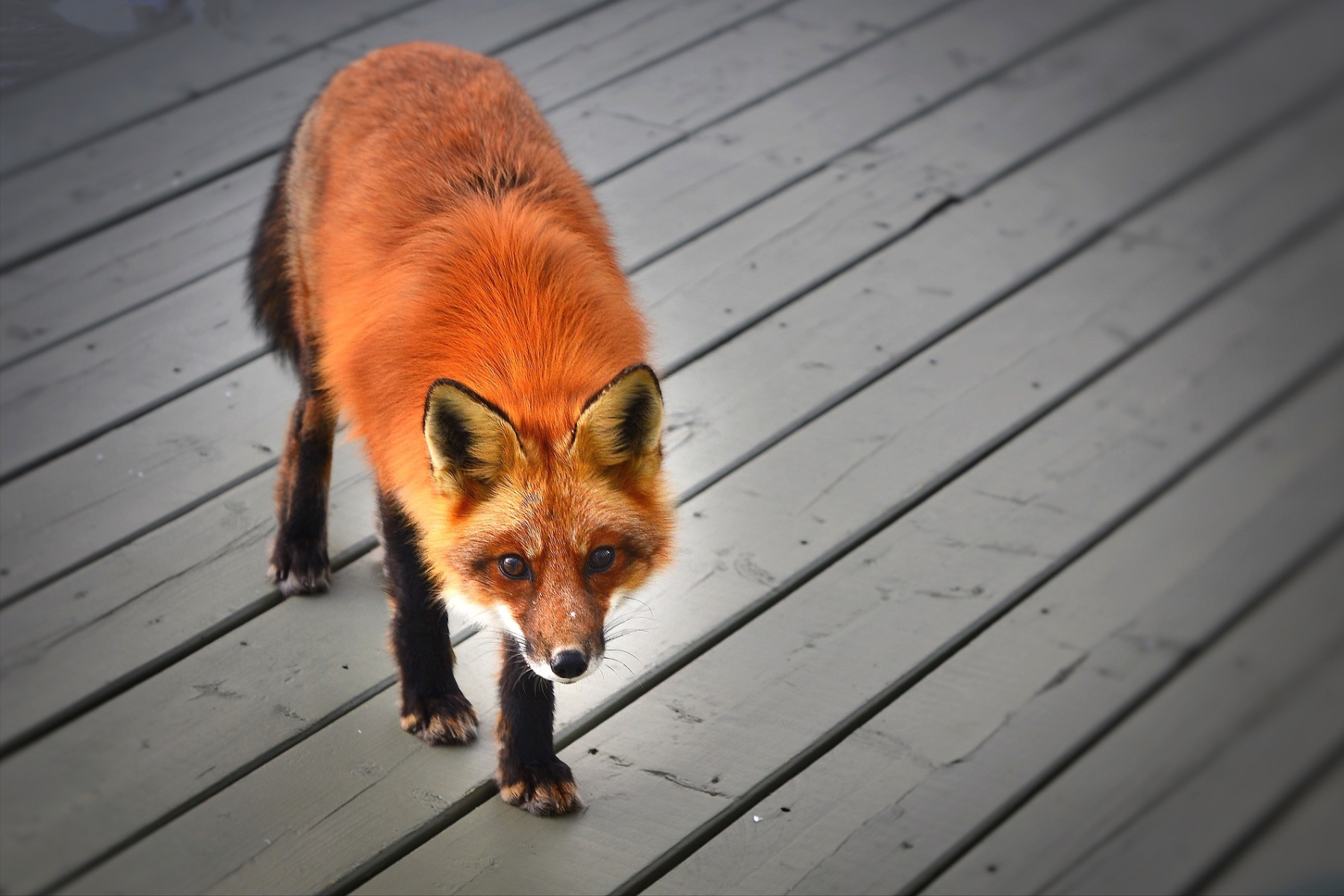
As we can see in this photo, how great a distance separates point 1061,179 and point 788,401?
4.81 ft

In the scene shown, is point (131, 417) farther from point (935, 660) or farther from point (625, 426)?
point (935, 660)

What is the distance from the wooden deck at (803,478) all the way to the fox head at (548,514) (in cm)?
52

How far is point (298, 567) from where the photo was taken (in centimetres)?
272

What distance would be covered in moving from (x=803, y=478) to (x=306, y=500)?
3.86 feet

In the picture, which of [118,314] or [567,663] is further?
[118,314]

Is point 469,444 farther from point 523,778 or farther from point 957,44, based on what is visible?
point 957,44

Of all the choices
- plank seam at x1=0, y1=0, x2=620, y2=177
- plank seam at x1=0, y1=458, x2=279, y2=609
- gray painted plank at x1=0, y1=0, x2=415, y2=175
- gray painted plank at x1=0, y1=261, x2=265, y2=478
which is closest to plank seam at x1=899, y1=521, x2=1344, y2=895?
plank seam at x1=0, y1=458, x2=279, y2=609

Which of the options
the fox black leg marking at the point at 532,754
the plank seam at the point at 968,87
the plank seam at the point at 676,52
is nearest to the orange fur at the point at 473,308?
the fox black leg marking at the point at 532,754

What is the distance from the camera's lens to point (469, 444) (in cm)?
197

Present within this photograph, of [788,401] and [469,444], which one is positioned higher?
[469,444]

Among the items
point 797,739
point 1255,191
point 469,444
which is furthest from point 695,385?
point 1255,191

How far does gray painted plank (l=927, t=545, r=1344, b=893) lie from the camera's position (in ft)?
7.57

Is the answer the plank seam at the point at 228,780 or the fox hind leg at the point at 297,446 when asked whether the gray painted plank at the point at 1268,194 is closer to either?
the fox hind leg at the point at 297,446

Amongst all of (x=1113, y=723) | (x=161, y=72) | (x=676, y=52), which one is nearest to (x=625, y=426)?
(x=1113, y=723)
